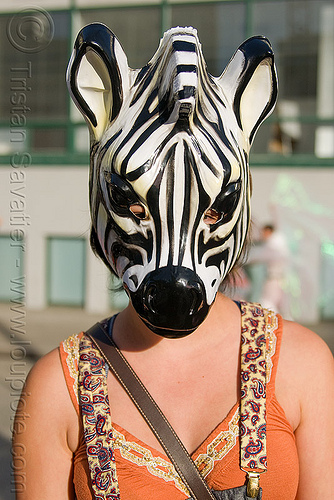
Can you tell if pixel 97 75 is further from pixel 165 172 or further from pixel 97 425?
pixel 97 425

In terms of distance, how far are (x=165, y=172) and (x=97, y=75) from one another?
1.24ft

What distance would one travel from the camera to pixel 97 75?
4.87ft

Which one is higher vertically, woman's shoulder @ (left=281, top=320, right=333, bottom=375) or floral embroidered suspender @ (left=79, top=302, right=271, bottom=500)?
woman's shoulder @ (left=281, top=320, right=333, bottom=375)

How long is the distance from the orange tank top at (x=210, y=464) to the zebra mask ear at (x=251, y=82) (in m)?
0.74

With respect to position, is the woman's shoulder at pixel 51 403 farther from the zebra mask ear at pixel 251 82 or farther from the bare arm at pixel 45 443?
the zebra mask ear at pixel 251 82

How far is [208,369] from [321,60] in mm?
10569

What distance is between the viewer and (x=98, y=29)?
1.44 m

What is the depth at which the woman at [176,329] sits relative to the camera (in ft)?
4.29

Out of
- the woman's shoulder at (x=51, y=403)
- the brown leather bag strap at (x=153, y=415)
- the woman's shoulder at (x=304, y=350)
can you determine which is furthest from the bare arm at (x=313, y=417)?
the woman's shoulder at (x=51, y=403)

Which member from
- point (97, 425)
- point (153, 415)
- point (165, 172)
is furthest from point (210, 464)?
point (165, 172)

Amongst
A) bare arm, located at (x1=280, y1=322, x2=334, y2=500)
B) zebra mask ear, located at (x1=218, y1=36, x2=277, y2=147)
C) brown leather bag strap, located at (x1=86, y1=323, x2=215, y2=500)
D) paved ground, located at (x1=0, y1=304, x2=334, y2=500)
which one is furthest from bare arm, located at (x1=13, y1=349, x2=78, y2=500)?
paved ground, located at (x1=0, y1=304, x2=334, y2=500)

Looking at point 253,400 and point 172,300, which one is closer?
point 172,300

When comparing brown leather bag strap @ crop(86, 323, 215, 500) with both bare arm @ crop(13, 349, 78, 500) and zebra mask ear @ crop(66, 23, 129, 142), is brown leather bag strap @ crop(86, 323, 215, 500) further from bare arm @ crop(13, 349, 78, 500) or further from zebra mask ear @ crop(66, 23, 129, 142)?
zebra mask ear @ crop(66, 23, 129, 142)

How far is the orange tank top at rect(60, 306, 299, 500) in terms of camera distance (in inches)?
56.3
